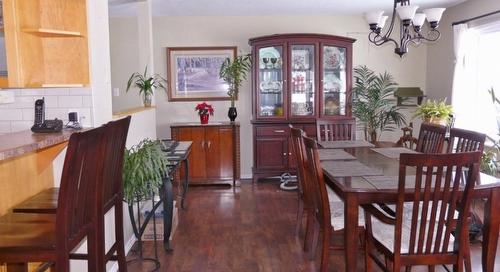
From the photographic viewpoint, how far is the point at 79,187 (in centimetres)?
171

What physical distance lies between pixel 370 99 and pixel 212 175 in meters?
2.23

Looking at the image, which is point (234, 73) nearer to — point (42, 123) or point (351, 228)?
point (42, 123)

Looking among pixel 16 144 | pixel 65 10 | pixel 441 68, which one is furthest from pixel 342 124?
pixel 16 144

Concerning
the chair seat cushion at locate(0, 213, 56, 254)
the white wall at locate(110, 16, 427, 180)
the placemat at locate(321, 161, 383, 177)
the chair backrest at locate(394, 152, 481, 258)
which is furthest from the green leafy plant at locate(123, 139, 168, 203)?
the white wall at locate(110, 16, 427, 180)

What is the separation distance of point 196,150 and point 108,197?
3192 millimetres

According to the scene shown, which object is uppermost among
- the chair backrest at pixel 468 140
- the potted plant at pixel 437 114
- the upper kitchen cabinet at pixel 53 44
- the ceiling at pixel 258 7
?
the ceiling at pixel 258 7

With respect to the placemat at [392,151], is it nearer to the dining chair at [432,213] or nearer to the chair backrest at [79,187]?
the dining chair at [432,213]

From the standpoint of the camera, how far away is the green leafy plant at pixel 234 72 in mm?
5438

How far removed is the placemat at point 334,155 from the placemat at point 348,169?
0.49 ft

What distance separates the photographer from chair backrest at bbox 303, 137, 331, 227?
8.18 ft

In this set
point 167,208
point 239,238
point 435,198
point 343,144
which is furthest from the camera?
point 343,144

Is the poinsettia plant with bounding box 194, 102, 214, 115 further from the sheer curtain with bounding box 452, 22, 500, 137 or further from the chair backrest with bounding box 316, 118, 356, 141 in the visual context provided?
the sheer curtain with bounding box 452, 22, 500, 137

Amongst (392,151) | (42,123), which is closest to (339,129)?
(392,151)

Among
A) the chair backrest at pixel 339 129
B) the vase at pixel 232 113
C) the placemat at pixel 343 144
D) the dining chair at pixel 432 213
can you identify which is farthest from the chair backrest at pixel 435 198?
the vase at pixel 232 113
